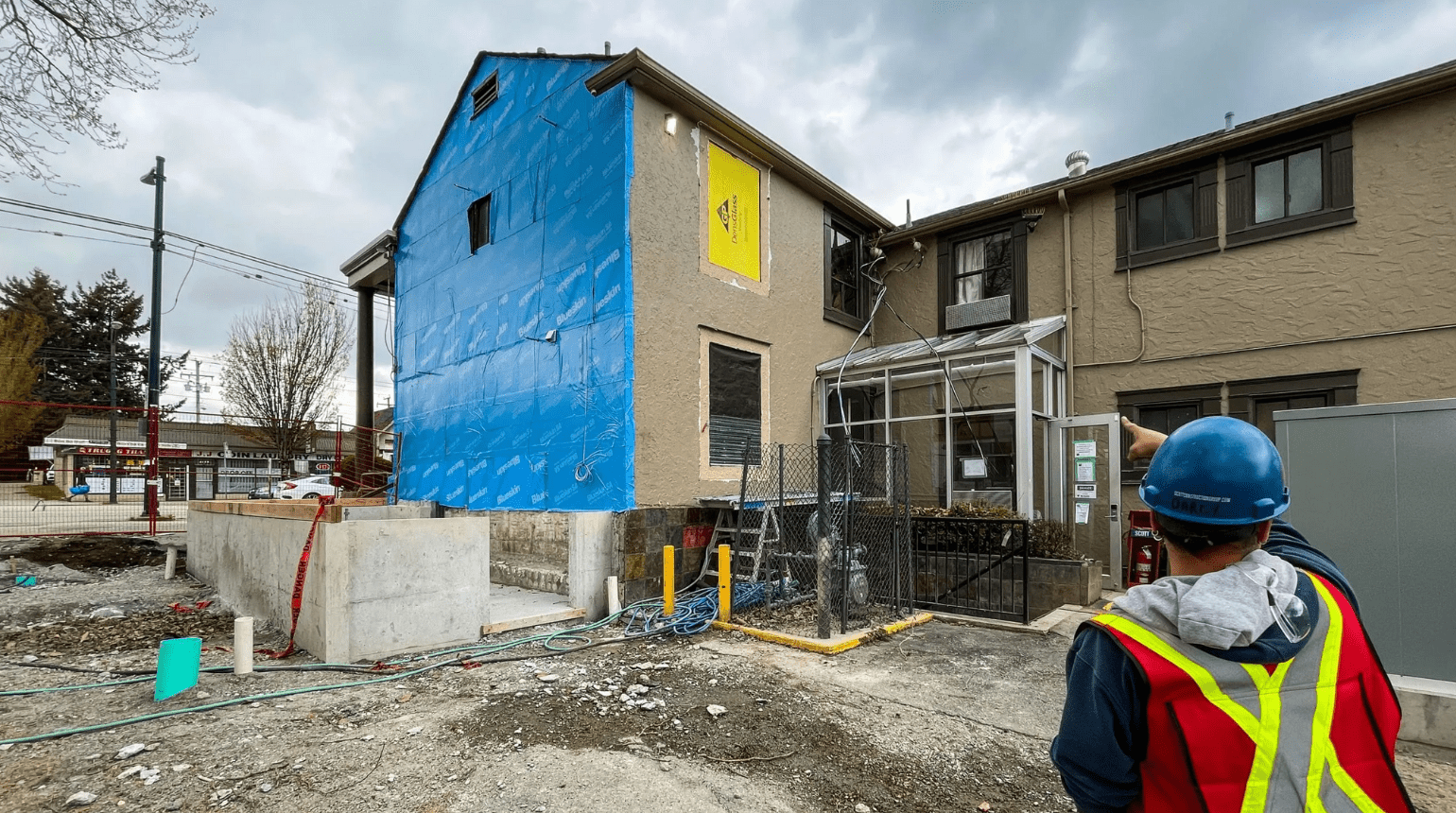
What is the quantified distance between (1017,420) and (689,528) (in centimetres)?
478

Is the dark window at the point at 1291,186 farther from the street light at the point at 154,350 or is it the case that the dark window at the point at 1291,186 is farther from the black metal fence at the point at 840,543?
the street light at the point at 154,350

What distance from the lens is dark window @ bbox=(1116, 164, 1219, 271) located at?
9.73m

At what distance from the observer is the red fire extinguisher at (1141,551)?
8203 mm

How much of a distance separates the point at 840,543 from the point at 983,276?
23.0ft

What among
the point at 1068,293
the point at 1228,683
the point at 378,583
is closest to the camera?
the point at 1228,683

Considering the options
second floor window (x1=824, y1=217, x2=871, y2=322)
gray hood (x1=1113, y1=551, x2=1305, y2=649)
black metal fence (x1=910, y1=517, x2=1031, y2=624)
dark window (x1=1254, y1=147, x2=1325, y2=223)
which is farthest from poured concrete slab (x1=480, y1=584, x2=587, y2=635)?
dark window (x1=1254, y1=147, x2=1325, y2=223)

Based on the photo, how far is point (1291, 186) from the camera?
9219 mm

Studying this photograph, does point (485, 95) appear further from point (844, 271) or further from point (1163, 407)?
point (1163, 407)

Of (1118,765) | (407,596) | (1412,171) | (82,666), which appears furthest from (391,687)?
(1412,171)

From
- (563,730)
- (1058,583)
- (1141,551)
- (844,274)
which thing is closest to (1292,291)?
(1141,551)

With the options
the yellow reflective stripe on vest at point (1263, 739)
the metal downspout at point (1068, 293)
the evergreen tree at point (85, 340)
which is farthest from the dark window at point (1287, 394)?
the evergreen tree at point (85, 340)

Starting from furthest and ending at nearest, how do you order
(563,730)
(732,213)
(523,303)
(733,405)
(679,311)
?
1. (523,303)
2. (732,213)
3. (733,405)
4. (679,311)
5. (563,730)

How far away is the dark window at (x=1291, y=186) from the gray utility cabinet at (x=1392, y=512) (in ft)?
20.3

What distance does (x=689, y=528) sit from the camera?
8.91 metres
